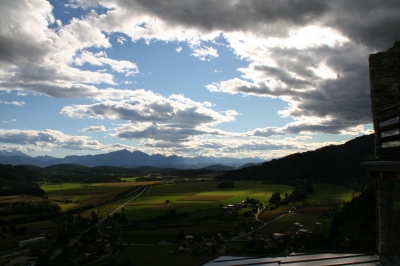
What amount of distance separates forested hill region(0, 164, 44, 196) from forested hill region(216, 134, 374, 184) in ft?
236

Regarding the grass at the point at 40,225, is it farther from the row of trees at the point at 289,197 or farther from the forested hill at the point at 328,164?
the forested hill at the point at 328,164

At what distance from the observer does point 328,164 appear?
8950 centimetres

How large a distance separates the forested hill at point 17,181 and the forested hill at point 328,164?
7184 centimetres

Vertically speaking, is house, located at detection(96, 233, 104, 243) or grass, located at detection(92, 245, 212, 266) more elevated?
grass, located at detection(92, 245, 212, 266)

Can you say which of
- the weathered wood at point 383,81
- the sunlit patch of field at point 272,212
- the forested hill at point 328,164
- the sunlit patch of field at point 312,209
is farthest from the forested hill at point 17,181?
the weathered wood at point 383,81

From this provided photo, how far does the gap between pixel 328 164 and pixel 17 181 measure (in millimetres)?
101789

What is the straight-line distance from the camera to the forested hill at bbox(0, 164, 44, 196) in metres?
86.6

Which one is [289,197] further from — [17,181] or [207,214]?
[17,181]

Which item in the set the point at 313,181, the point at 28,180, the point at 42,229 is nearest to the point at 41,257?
the point at 42,229

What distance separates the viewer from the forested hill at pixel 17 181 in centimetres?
8662

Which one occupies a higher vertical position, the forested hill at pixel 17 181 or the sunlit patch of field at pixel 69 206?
the forested hill at pixel 17 181

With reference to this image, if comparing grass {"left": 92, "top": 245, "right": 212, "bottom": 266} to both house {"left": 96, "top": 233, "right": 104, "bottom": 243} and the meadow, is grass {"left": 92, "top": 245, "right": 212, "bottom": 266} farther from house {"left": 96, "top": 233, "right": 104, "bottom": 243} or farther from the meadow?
the meadow

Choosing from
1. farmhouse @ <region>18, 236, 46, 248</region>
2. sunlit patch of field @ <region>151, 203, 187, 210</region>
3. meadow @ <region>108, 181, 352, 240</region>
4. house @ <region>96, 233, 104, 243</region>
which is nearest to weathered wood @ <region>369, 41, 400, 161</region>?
meadow @ <region>108, 181, 352, 240</region>

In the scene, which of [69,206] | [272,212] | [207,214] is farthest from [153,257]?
[69,206]
